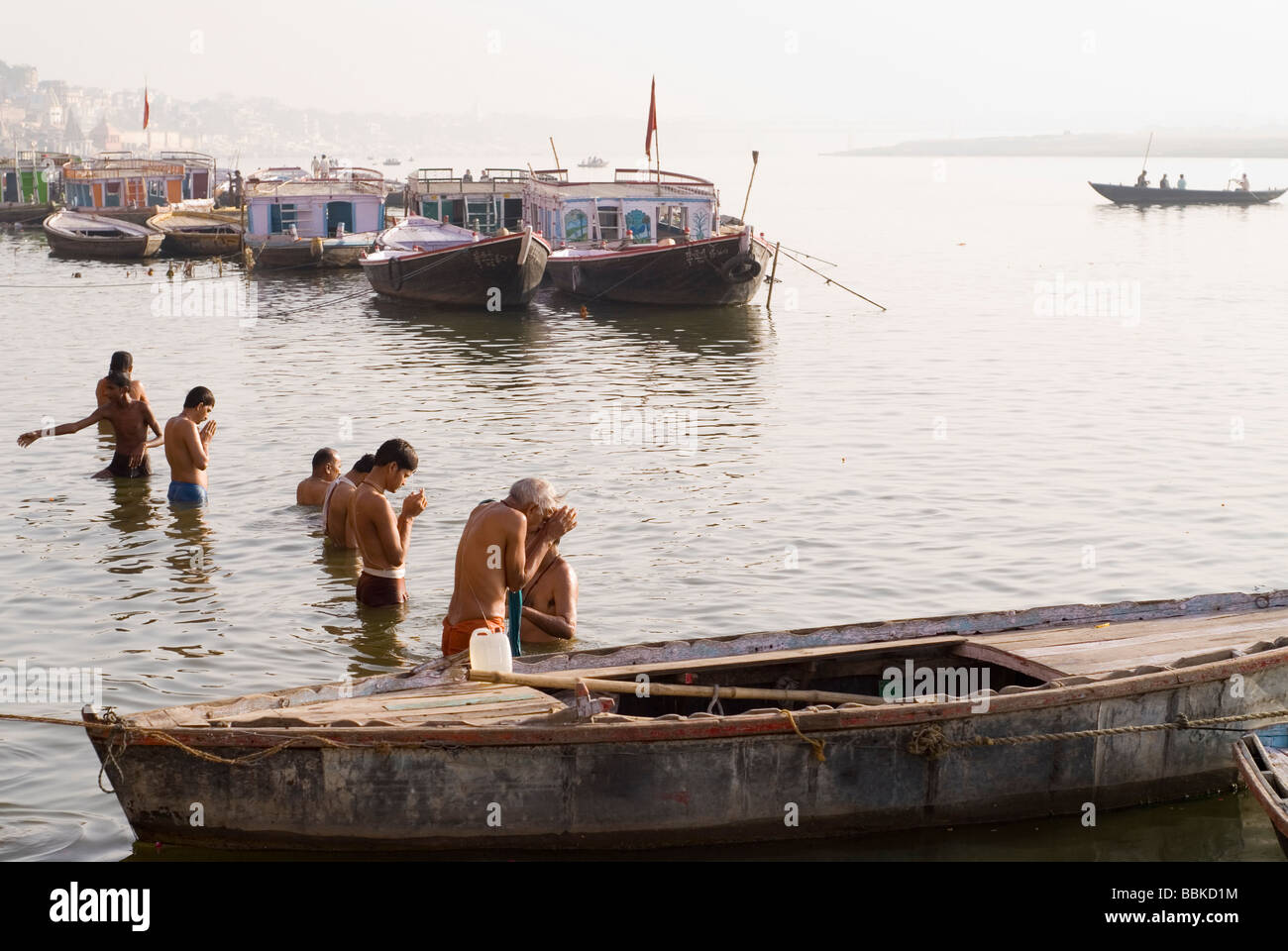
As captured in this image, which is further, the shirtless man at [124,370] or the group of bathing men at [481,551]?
the shirtless man at [124,370]

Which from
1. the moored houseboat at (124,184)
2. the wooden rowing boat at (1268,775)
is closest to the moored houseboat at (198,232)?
the moored houseboat at (124,184)

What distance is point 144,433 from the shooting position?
1619 centimetres

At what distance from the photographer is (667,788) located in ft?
24.8

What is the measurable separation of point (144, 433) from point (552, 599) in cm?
764

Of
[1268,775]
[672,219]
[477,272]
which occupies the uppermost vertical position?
[672,219]

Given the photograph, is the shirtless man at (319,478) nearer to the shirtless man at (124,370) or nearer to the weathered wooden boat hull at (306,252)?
the shirtless man at (124,370)

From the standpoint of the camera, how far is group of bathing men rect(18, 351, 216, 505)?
14164 millimetres

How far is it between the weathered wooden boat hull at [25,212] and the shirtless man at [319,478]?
54026 mm

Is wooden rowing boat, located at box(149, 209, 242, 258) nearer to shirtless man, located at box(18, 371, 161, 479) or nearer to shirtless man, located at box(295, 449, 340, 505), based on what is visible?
shirtless man, located at box(18, 371, 161, 479)

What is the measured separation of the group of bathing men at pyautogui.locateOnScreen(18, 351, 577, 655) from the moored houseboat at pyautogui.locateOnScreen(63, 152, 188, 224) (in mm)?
48133

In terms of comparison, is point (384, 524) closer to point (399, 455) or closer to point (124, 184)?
point (399, 455)

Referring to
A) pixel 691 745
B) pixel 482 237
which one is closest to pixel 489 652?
pixel 691 745

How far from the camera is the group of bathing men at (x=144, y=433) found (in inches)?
558
